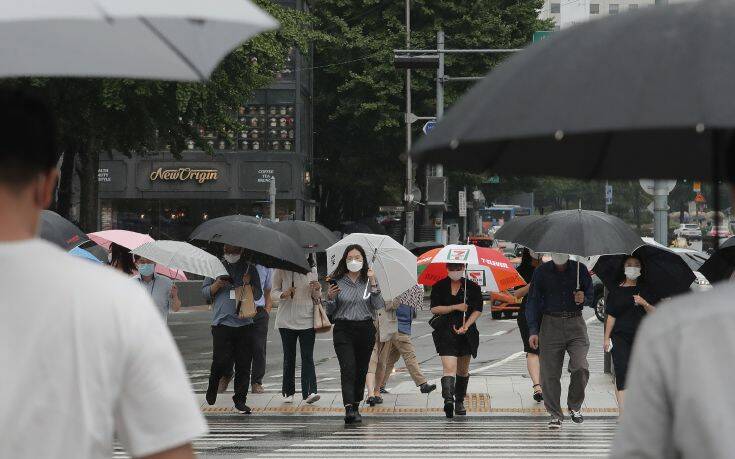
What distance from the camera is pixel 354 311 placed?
14.6 meters

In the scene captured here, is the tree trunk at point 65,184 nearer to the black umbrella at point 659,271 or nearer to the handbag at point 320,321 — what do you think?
the handbag at point 320,321

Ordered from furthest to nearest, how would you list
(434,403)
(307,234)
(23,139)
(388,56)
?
(388,56), (307,234), (434,403), (23,139)

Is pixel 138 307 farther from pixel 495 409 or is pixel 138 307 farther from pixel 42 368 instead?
pixel 495 409

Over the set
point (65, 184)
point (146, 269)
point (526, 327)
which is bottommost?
point (526, 327)

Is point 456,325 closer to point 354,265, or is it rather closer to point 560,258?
point 354,265

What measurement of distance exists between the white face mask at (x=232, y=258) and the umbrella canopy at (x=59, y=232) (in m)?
1.87

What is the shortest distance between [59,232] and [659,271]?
564 cm

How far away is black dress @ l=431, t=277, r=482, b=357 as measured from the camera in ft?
49.3

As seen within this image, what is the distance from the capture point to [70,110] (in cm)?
2514

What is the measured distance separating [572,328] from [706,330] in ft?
37.0

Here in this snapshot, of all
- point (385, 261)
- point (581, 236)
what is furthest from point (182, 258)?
point (581, 236)

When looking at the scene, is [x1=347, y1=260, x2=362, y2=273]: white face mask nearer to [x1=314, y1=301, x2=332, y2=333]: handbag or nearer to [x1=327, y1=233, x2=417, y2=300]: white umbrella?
[x1=327, y1=233, x2=417, y2=300]: white umbrella

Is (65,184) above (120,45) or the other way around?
above

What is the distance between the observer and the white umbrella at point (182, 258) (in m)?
14.5
